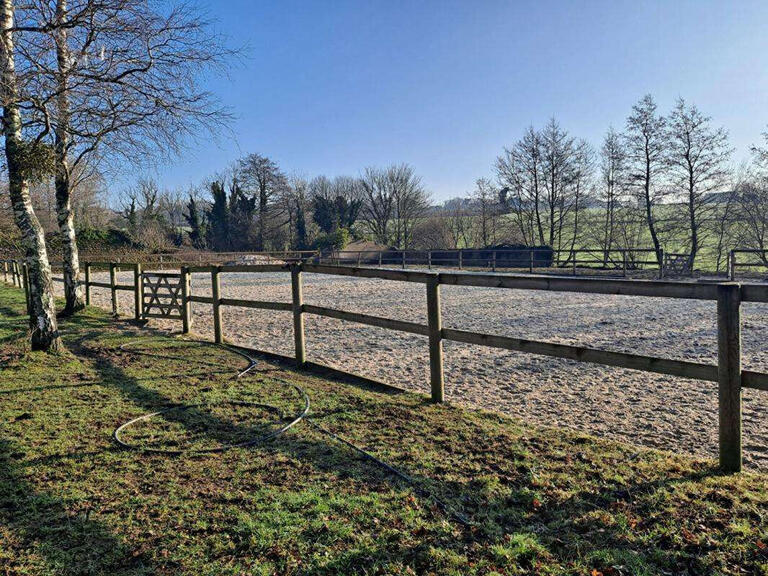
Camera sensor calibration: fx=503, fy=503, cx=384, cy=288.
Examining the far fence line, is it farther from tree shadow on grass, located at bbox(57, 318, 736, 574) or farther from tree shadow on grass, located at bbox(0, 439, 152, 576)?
tree shadow on grass, located at bbox(0, 439, 152, 576)

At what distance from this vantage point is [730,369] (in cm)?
295

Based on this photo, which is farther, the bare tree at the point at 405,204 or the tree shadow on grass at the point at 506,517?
the bare tree at the point at 405,204

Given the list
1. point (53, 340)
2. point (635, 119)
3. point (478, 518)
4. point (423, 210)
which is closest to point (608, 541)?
point (478, 518)

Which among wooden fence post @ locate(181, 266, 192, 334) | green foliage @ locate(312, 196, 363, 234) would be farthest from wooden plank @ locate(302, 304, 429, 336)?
green foliage @ locate(312, 196, 363, 234)

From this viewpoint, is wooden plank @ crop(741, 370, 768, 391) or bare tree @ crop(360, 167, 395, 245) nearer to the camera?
wooden plank @ crop(741, 370, 768, 391)

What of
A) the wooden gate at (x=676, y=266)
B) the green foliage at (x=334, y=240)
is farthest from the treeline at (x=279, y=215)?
the wooden gate at (x=676, y=266)

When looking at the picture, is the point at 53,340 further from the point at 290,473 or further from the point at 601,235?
the point at 601,235

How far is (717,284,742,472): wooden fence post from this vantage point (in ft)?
9.61

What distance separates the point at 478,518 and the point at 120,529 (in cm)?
180

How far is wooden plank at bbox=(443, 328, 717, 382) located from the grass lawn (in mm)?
585

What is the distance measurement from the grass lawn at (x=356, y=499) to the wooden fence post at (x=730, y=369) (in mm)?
169

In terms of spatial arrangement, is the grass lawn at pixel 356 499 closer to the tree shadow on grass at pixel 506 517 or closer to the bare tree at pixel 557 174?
the tree shadow on grass at pixel 506 517

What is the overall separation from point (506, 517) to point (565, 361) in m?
4.29

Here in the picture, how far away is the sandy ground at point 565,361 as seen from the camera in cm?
423
